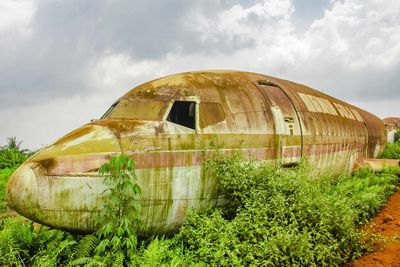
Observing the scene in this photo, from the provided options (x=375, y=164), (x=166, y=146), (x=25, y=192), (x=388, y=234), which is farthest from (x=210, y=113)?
(x=375, y=164)

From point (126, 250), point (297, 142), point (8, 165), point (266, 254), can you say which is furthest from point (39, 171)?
point (8, 165)

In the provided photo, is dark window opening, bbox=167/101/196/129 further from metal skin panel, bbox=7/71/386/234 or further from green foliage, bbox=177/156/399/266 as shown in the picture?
green foliage, bbox=177/156/399/266

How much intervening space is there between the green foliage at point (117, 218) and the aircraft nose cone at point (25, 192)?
0.97 metres

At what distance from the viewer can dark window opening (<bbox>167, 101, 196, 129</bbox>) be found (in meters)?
6.36

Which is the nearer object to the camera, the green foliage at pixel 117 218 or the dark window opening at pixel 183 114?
the green foliage at pixel 117 218

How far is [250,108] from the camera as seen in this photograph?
7414 mm

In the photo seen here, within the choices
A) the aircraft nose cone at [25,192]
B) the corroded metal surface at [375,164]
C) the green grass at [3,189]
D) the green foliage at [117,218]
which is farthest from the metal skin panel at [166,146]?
the green grass at [3,189]

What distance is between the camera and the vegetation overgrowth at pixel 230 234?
5195 millimetres

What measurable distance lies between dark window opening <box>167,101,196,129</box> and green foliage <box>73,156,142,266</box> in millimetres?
1420

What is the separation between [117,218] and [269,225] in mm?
2667

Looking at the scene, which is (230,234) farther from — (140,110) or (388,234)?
(388,234)

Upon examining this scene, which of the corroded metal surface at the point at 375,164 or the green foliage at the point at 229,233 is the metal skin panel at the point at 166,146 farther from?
the corroded metal surface at the point at 375,164

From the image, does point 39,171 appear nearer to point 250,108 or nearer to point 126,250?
point 126,250

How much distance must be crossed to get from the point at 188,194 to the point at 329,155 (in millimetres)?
5918
